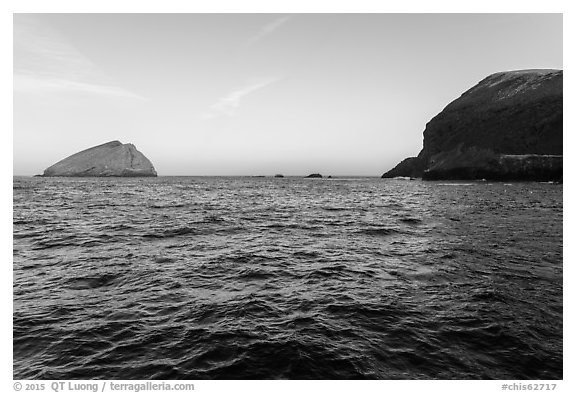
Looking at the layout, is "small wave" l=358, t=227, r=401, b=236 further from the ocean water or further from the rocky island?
the rocky island

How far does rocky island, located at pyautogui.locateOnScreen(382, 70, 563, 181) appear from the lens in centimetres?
9112

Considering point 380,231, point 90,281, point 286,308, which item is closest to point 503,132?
point 380,231

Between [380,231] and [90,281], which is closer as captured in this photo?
[90,281]

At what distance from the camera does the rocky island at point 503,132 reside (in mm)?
91125

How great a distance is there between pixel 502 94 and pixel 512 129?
24.2m

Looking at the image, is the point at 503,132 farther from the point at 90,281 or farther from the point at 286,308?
the point at 90,281

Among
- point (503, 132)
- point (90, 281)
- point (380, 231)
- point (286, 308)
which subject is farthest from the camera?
point (503, 132)

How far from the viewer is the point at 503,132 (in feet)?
350

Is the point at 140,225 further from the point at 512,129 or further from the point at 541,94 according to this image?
the point at 541,94

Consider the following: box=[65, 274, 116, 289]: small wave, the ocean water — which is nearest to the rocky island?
the ocean water

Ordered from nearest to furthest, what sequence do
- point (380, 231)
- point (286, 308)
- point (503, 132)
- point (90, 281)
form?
point (286, 308) < point (90, 281) < point (380, 231) < point (503, 132)

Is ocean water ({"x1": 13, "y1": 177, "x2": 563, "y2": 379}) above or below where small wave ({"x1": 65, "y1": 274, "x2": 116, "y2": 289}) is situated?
below

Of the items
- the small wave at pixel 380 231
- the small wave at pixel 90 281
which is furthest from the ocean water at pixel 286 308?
the small wave at pixel 380 231

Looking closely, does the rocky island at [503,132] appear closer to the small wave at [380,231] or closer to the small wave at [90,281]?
the small wave at [380,231]
